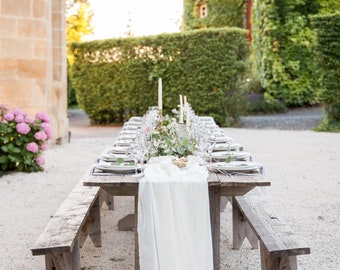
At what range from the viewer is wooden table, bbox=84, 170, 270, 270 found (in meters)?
2.92

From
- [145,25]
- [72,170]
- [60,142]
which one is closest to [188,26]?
[145,25]

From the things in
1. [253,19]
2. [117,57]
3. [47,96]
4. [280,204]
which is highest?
[253,19]

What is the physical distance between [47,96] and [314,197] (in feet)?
17.6

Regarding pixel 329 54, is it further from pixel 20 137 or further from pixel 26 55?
pixel 20 137

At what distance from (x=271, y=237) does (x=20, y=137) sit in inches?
195

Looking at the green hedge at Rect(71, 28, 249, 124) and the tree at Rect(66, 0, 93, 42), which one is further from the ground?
the tree at Rect(66, 0, 93, 42)

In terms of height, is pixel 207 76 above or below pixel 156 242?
above

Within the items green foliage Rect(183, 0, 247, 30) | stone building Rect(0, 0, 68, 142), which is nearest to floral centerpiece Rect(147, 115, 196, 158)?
stone building Rect(0, 0, 68, 142)

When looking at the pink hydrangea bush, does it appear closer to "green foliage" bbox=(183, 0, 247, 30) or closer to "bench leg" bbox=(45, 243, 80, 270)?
"bench leg" bbox=(45, 243, 80, 270)

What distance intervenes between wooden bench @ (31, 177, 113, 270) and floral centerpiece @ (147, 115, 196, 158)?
24.3 inches

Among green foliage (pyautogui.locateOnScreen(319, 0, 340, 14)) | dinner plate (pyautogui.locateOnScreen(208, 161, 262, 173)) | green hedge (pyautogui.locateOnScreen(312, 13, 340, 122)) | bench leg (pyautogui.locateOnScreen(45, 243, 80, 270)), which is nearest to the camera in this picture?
bench leg (pyautogui.locateOnScreen(45, 243, 80, 270))

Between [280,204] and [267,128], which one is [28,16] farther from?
[267,128]

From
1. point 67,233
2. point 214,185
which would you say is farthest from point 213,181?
point 67,233

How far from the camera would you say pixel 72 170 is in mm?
7766
